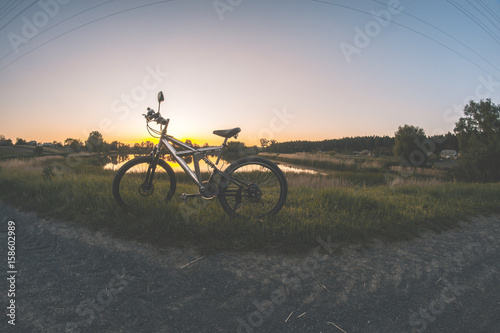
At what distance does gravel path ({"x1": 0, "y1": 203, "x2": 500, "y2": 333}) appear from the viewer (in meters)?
1.98

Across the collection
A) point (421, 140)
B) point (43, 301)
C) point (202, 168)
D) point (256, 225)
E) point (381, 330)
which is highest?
point (421, 140)

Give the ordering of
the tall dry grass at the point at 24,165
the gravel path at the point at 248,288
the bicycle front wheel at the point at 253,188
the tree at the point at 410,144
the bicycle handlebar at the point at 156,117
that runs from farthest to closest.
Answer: the tree at the point at 410,144 < the tall dry grass at the point at 24,165 < the bicycle handlebar at the point at 156,117 < the bicycle front wheel at the point at 253,188 < the gravel path at the point at 248,288

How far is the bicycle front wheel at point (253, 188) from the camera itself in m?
3.94

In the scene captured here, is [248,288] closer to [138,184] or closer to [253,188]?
[253,188]

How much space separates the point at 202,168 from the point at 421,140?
1682 inches

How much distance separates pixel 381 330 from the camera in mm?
1938

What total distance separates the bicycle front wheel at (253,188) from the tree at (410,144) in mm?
35272

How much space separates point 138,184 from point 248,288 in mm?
3273

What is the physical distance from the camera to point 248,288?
2424 mm

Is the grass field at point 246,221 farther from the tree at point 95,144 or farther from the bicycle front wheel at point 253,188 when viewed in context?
the tree at point 95,144

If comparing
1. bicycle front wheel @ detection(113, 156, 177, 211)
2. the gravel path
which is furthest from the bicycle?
the gravel path

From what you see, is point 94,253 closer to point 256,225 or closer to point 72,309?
point 72,309

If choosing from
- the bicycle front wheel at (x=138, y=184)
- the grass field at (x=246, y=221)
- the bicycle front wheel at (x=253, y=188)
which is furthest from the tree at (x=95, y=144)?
the bicycle front wheel at (x=253, y=188)

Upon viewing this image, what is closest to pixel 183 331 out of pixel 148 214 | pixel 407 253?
pixel 148 214
